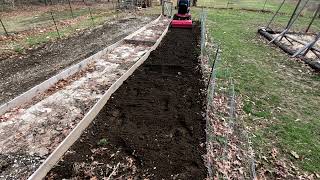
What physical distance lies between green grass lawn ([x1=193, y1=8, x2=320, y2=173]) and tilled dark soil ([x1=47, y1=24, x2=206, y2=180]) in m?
1.39

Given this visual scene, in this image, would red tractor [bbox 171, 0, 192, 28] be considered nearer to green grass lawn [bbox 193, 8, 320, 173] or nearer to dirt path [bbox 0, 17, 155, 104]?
green grass lawn [bbox 193, 8, 320, 173]

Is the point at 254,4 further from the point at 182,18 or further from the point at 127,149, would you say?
the point at 127,149

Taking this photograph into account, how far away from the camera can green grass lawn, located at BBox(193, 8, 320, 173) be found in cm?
625

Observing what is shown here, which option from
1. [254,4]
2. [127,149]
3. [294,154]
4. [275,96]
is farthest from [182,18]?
[254,4]

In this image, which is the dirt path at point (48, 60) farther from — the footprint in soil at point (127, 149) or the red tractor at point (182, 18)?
the footprint in soil at point (127, 149)

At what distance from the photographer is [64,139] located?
5.78 m

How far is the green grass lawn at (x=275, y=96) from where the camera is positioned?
625 cm

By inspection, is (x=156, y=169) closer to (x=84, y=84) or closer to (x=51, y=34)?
(x=84, y=84)

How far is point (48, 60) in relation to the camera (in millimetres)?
10648

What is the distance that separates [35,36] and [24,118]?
8113 millimetres

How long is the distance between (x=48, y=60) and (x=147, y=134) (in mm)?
6275

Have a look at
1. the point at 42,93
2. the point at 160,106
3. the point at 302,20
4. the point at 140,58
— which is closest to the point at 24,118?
the point at 42,93

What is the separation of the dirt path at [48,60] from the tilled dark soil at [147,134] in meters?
2.85

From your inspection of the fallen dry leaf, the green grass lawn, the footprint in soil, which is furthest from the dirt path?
the fallen dry leaf
